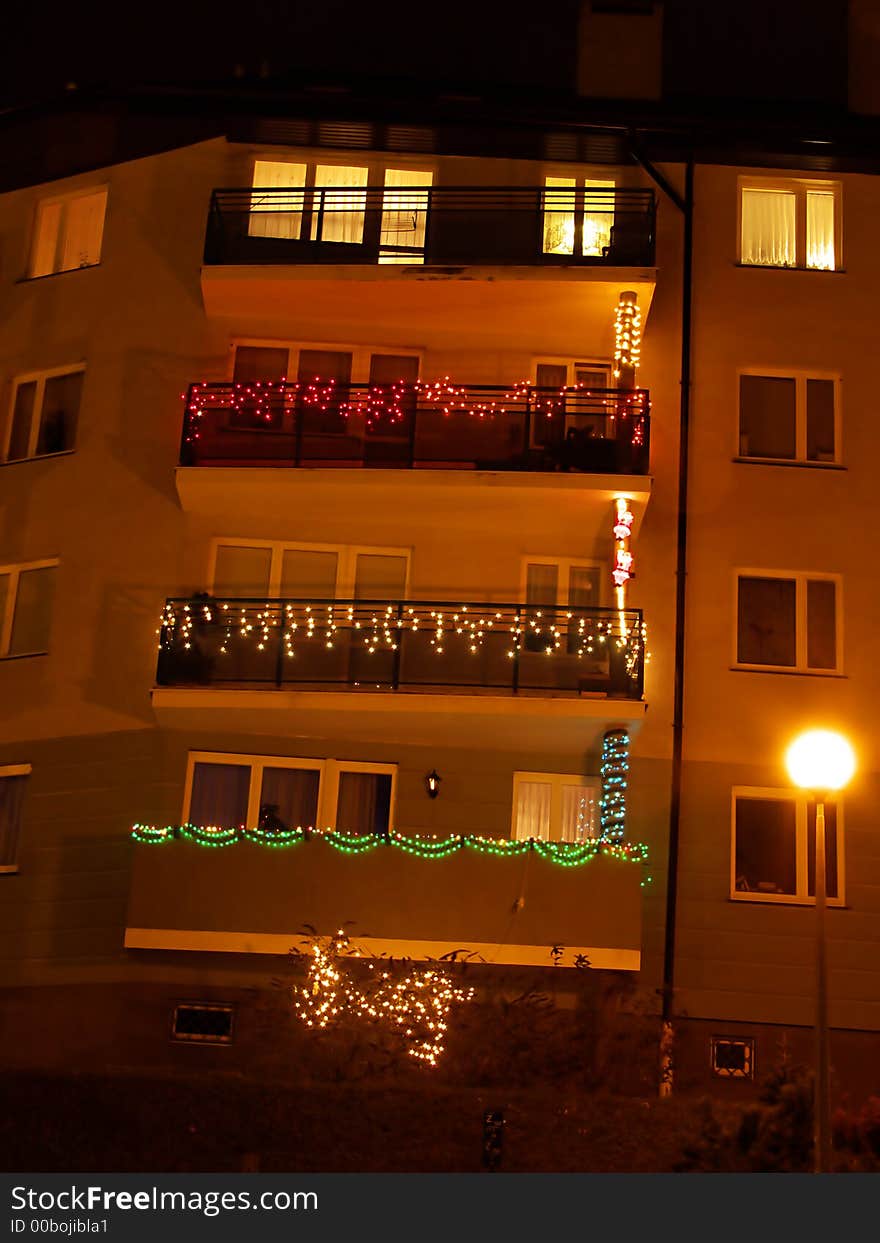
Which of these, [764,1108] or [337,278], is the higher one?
[337,278]

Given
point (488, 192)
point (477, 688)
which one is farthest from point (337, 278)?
point (477, 688)

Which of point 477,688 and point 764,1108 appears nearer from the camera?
point 764,1108

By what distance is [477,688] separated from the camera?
24.6 m

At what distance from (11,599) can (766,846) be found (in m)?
10.7

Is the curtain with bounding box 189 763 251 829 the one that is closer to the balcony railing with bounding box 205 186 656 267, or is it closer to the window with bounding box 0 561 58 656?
the window with bounding box 0 561 58 656

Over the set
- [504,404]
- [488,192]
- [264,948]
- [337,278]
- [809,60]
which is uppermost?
[809,60]

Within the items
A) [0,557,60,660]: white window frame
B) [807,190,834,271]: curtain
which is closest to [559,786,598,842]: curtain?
[0,557,60,660]: white window frame

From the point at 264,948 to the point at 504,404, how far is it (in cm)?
800

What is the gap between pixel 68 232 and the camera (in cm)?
2852

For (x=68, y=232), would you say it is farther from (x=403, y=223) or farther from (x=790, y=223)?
(x=790, y=223)

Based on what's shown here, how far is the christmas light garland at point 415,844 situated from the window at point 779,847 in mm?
1866

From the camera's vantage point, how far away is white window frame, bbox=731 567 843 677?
2530cm

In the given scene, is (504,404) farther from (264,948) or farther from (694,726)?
(264,948)

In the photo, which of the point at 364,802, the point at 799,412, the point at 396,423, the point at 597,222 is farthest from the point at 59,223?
the point at 799,412
